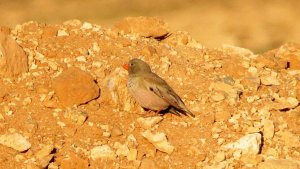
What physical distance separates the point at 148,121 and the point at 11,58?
2276mm

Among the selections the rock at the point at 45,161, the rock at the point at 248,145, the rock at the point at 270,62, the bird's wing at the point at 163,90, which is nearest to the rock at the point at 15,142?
the rock at the point at 45,161

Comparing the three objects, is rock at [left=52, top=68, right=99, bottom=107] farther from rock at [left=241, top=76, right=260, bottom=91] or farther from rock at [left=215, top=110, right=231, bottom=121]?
rock at [left=241, top=76, right=260, bottom=91]

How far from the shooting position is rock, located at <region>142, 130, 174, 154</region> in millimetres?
9727

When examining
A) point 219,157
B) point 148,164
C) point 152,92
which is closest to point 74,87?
point 152,92

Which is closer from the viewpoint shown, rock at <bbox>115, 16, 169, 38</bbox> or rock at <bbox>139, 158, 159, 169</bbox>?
rock at <bbox>139, 158, 159, 169</bbox>

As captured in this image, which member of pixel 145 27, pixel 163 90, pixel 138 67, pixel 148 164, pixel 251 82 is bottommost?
pixel 148 164

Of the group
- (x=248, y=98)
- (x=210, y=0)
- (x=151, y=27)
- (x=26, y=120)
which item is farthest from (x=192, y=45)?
(x=210, y=0)

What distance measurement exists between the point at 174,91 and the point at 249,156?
1.70 metres

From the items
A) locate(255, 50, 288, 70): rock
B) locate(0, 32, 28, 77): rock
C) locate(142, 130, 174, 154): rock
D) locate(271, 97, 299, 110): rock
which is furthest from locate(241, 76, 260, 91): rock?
locate(0, 32, 28, 77): rock

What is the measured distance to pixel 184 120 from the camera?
33.8 ft

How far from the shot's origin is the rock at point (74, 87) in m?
10.2

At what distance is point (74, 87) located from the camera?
404 inches

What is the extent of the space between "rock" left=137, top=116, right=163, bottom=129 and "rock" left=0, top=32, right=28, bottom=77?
1963mm

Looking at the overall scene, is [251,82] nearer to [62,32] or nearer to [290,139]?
[290,139]
